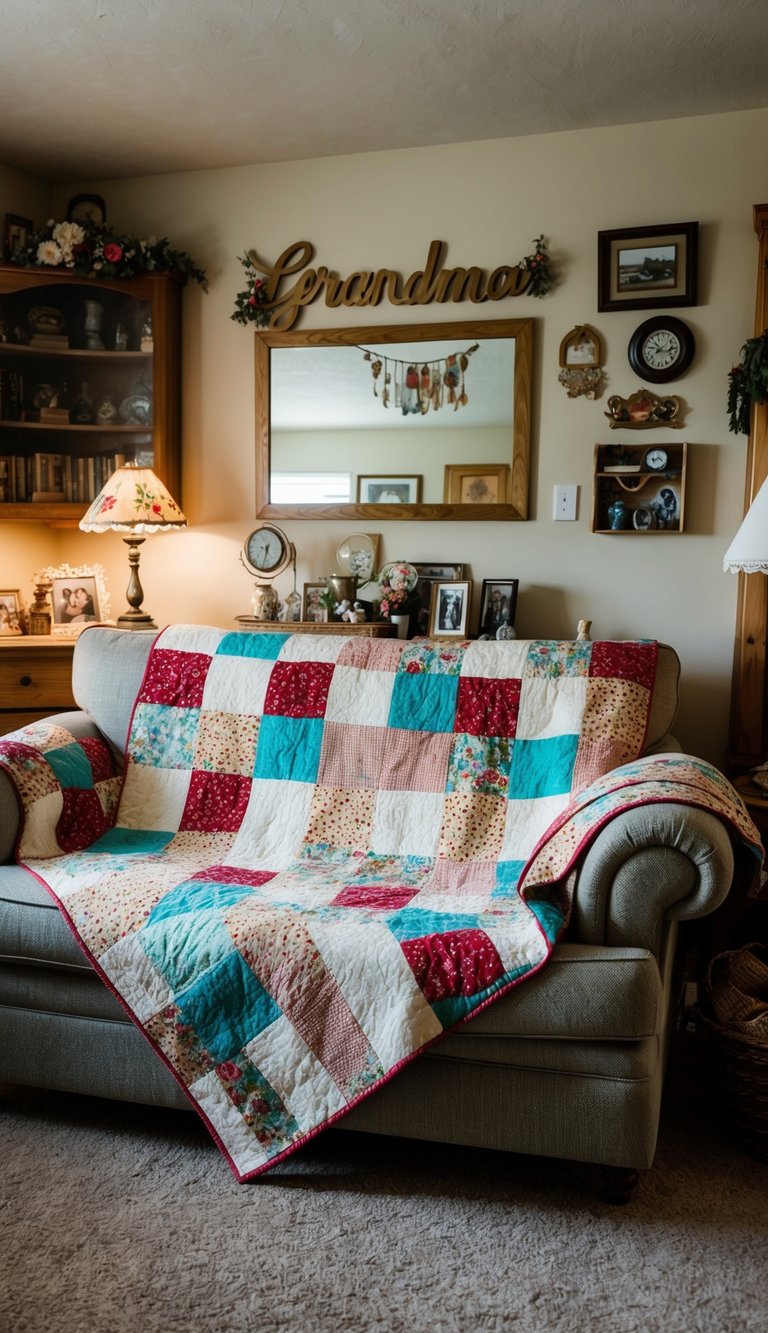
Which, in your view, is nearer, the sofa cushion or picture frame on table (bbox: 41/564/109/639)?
the sofa cushion

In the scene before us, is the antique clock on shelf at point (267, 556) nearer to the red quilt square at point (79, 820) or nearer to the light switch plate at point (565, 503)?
the light switch plate at point (565, 503)

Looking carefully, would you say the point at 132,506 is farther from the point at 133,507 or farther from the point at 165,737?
the point at 165,737

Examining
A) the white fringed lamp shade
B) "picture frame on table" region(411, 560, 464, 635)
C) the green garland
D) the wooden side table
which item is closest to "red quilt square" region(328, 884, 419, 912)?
the white fringed lamp shade

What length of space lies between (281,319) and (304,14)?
110 cm

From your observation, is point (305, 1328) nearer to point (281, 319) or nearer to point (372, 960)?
point (372, 960)

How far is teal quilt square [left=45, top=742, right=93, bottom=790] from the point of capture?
2443 mm

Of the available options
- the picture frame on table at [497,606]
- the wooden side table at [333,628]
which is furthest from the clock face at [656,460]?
the wooden side table at [333,628]

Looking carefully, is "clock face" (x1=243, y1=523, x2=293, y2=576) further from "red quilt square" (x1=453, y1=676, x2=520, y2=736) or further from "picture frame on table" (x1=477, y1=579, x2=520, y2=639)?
"red quilt square" (x1=453, y1=676, x2=520, y2=736)

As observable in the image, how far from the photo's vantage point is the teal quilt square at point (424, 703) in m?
2.52

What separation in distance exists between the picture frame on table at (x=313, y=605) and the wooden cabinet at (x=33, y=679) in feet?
2.54

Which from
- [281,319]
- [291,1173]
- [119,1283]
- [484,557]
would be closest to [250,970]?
[291,1173]

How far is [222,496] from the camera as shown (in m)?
3.72

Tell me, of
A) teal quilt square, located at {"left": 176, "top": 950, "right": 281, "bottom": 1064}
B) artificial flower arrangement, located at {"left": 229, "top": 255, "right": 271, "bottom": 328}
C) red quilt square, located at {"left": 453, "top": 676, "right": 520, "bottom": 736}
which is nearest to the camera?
teal quilt square, located at {"left": 176, "top": 950, "right": 281, "bottom": 1064}

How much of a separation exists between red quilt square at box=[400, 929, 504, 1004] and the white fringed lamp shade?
1.08 m
